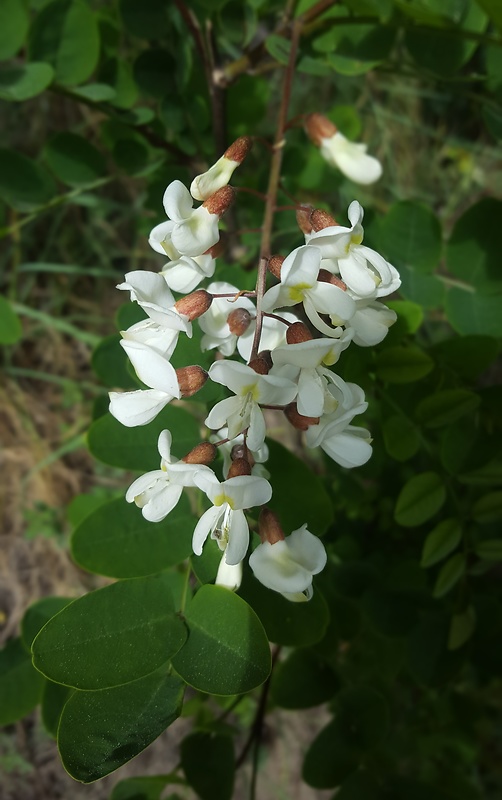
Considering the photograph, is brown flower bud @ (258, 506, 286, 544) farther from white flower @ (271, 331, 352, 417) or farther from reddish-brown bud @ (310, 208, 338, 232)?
reddish-brown bud @ (310, 208, 338, 232)

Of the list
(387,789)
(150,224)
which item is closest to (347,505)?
(387,789)

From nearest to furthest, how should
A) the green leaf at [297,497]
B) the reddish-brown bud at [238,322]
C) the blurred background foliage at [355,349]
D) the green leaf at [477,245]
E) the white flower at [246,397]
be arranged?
the white flower at [246,397] → the reddish-brown bud at [238,322] → the green leaf at [297,497] → the blurred background foliage at [355,349] → the green leaf at [477,245]

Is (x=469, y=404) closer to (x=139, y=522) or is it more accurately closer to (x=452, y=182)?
(x=139, y=522)

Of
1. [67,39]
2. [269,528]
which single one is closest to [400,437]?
[269,528]

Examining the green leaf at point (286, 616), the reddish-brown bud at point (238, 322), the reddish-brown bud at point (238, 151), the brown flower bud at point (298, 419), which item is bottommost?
the green leaf at point (286, 616)

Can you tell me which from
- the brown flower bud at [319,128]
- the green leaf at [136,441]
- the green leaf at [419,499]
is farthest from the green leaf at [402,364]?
the brown flower bud at [319,128]

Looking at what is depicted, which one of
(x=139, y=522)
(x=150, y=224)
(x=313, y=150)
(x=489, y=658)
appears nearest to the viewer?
(x=139, y=522)

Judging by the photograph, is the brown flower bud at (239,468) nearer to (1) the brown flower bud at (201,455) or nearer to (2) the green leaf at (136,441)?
(1) the brown flower bud at (201,455)
